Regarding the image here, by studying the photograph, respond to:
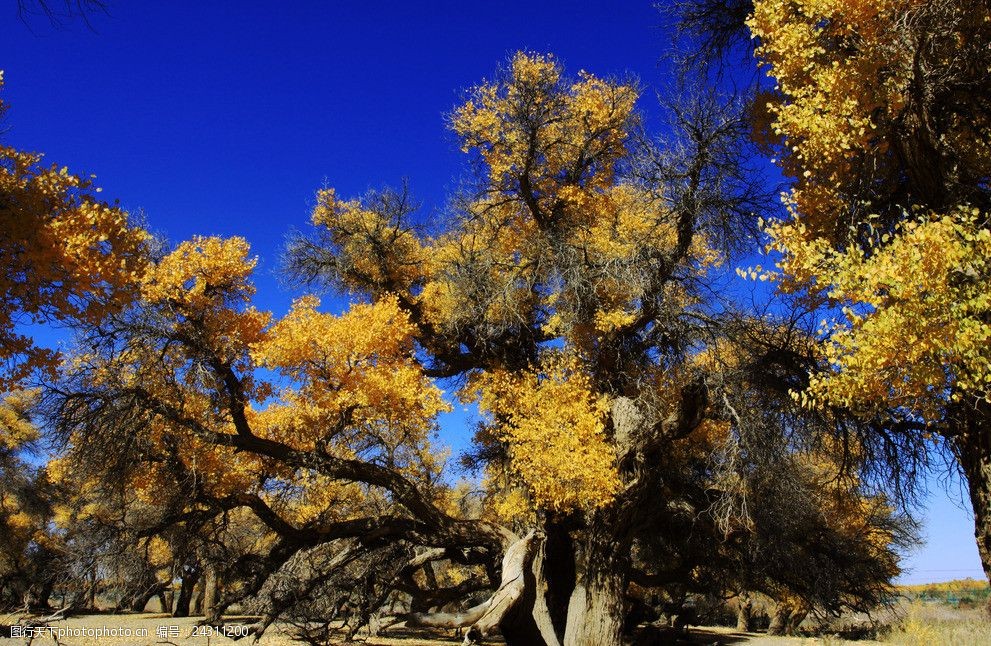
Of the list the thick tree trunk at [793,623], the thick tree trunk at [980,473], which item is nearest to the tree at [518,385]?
the thick tree trunk at [980,473]

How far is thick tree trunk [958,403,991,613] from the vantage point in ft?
22.1

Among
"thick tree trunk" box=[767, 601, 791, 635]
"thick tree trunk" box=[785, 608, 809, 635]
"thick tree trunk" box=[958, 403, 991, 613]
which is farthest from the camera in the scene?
"thick tree trunk" box=[767, 601, 791, 635]

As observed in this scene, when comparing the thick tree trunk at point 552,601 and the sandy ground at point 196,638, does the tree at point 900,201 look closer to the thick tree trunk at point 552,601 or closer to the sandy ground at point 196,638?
the thick tree trunk at point 552,601

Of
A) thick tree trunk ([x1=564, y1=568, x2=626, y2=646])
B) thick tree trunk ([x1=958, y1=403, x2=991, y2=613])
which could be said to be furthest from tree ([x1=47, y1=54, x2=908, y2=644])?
thick tree trunk ([x1=958, y1=403, x2=991, y2=613])

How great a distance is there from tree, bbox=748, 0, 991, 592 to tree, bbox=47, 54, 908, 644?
2.49 meters

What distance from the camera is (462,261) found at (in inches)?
642

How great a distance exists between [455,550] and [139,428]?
7.74 meters

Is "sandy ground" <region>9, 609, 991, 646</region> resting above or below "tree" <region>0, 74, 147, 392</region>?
below

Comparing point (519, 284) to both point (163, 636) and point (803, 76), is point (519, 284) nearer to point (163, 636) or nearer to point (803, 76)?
point (803, 76)

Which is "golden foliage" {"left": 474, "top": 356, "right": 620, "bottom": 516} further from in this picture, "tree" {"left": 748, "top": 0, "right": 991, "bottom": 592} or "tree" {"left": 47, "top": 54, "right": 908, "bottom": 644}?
"tree" {"left": 748, "top": 0, "right": 991, "bottom": 592}

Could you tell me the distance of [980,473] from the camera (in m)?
6.88

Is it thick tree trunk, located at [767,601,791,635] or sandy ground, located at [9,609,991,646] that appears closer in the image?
sandy ground, located at [9,609,991,646]

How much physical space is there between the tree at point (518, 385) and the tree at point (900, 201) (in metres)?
2.49

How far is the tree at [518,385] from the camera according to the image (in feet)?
38.9
